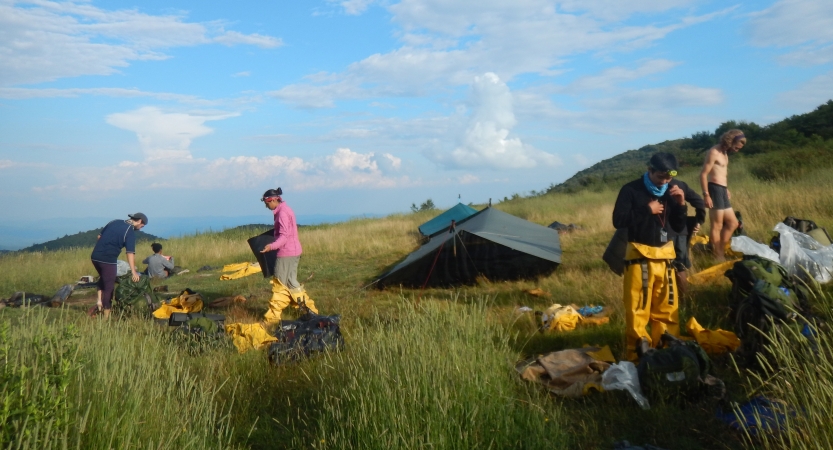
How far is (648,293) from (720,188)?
10.9 ft

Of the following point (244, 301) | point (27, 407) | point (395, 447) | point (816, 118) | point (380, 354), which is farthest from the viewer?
point (816, 118)

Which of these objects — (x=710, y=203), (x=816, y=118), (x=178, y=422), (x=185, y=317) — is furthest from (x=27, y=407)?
(x=816, y=118)

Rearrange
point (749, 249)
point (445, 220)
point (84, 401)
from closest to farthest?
point (84, 401)
point (749, 249)
point (445, 220)

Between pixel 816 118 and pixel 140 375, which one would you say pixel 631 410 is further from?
pixel 816 118

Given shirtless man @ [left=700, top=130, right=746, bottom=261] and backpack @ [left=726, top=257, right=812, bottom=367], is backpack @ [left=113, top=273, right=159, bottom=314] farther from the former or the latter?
shirtless man @ [left=700, top=130, right=746, bottom=261]

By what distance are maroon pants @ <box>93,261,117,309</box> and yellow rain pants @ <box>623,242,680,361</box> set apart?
6805mm

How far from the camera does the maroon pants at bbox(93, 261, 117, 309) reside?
881cm

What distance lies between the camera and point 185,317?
738cm

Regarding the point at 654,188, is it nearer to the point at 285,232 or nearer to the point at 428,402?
the point at 428,402

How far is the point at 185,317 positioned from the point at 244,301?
8.62 feet

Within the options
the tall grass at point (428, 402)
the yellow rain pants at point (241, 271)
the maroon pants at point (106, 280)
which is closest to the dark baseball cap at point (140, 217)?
the maroon pants at point (106, 280)

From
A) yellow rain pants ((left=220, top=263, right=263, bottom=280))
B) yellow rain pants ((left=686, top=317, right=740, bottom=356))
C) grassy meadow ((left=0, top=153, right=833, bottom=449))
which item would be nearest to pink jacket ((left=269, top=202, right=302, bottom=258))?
grassy meadow ((left=0, top=153, right=833, bottom=449))

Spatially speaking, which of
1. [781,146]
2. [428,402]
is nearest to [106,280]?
[428,402]

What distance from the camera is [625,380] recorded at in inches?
183
